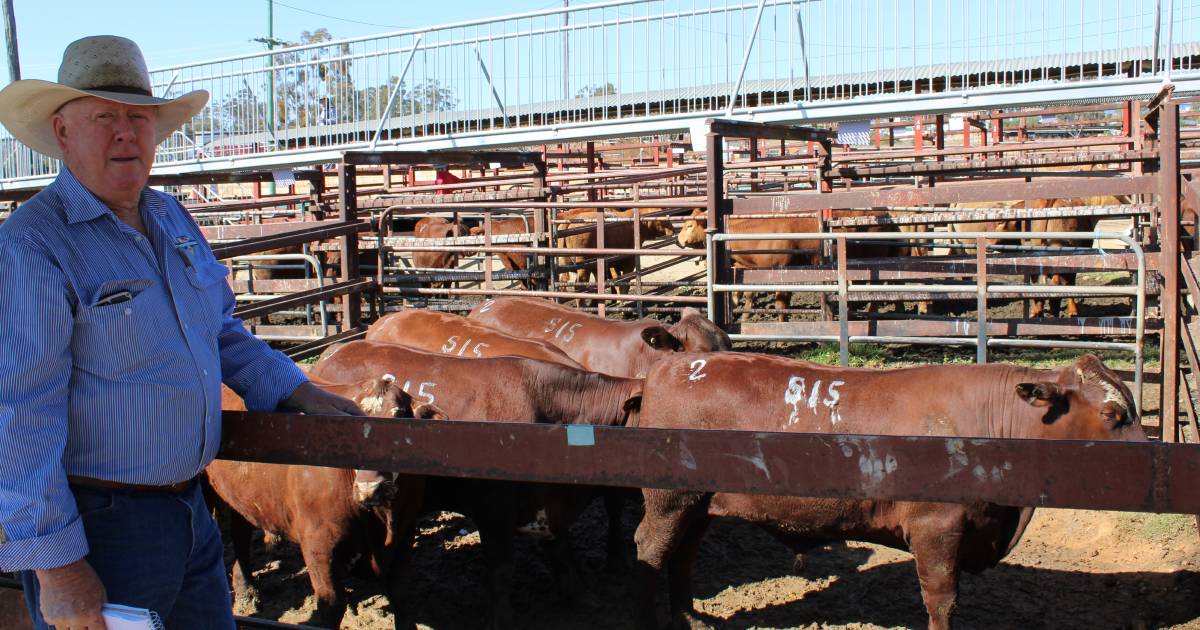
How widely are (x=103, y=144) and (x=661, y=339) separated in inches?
166

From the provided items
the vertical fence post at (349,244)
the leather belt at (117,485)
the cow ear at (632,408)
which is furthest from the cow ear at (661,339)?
the leather belt at (117,485)

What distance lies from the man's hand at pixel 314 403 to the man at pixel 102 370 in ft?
0.85

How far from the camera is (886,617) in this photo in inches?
186

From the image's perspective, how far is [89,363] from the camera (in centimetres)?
189

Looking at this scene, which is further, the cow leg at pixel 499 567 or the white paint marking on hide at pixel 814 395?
the cow leg at pixel 499 567

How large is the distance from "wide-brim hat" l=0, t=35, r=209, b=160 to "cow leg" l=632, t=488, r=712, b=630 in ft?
9.27

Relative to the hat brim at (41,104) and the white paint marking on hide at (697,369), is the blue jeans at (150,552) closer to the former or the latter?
the hat brim at (41,104)

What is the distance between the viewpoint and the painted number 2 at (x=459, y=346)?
6199 mm

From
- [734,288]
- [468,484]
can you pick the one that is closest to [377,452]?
[468,484]

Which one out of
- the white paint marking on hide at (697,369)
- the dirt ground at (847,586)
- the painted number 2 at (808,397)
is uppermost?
the white paint marking on hide at (697,369)

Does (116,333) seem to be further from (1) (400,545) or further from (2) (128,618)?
(1) (400,545)

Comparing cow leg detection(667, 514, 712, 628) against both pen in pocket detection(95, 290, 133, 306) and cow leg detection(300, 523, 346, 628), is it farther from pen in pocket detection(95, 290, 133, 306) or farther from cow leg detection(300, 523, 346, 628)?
pen in pocket detection(95, 290, 133, 306)

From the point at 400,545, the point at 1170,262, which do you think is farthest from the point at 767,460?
the point at 1170,262

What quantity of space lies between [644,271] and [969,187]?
4.43 metres
